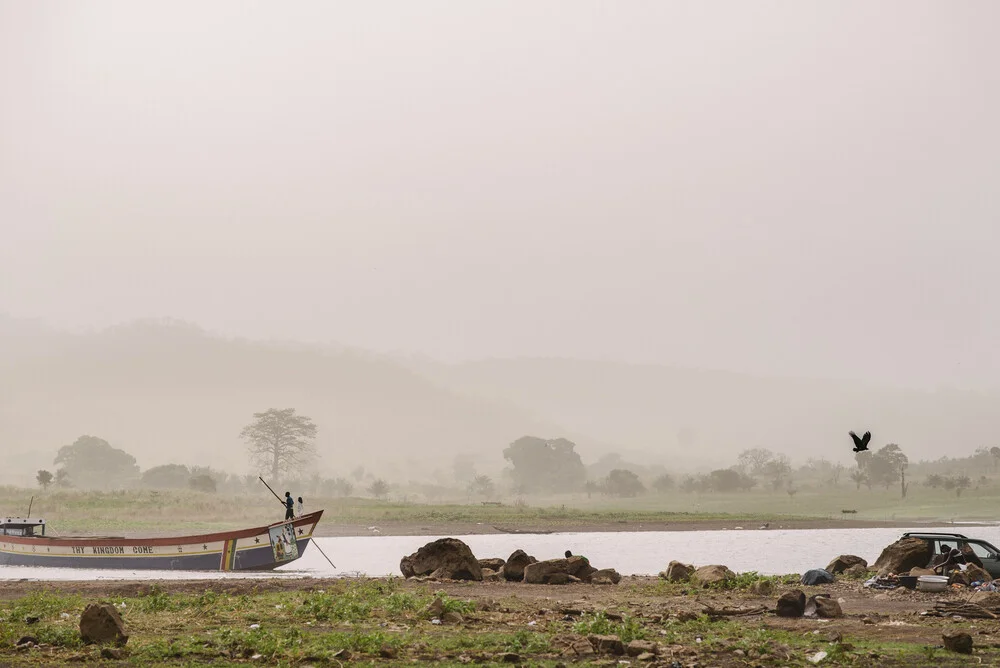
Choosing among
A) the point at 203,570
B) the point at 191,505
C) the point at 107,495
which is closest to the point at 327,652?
the point at 203,570

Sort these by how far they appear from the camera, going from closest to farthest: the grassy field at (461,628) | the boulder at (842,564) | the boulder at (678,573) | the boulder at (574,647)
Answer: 1. the grassy field at (461,628)
2. the boulder at (574,647)
3. the boulder at (678,573)
4. the boulder at (842,564)

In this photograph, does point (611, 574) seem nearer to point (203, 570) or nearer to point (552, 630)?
point (552, 630)

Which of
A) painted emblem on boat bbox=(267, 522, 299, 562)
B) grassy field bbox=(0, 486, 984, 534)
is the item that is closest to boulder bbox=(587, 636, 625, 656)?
painted emblem on boat bbox=(267, 522, 299, 562)

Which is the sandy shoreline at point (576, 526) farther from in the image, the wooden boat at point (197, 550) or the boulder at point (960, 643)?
the boulder at point (960, 643)

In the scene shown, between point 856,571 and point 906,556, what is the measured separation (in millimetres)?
2516

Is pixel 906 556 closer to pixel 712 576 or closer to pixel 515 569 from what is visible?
pixel 712 576

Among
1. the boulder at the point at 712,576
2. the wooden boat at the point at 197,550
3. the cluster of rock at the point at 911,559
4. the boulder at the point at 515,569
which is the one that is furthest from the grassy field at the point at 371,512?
the cluster of rock at the point at 911,559

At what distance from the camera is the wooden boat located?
4881cm

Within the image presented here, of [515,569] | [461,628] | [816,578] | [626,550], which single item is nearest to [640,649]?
[461,628]

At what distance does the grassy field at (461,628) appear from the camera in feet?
66.9

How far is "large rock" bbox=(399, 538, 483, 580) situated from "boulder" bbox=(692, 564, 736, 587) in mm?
7980

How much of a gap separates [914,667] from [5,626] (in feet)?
65.4

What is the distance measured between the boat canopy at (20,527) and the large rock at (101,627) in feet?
124

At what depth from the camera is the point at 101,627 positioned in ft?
71.9
